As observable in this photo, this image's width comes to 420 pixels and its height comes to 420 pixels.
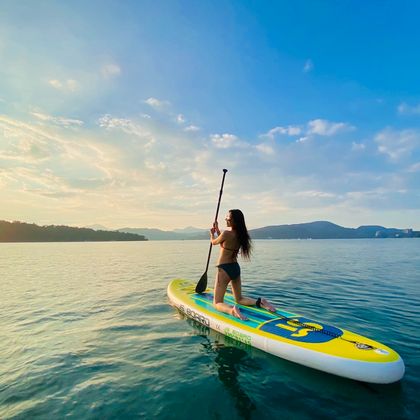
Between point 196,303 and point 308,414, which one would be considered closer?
point 308,414

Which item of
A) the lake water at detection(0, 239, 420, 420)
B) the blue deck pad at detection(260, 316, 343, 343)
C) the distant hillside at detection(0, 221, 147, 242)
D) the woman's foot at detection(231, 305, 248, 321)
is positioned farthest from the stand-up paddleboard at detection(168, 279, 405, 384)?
the distant hillside at detection(0, 221, 147, 242)

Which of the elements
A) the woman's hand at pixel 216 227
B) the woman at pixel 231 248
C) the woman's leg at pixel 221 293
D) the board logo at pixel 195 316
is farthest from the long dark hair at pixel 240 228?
the board logo at pixel 195 316

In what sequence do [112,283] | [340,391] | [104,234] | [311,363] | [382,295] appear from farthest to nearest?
[104,234]
[112,283]
[382,295]
[311,363]
[340,391]

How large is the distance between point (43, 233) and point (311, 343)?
589ft

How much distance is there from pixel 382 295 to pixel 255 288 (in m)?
7.00

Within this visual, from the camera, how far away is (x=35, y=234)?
153m

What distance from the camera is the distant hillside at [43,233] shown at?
149 metres

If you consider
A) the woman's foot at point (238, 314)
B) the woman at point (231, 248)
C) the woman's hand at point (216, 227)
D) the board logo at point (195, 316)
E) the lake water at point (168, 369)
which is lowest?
the lake water at point (168, 369)

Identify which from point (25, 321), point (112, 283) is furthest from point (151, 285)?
point (25, 321)

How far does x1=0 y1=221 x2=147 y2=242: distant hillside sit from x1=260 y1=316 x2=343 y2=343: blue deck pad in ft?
557

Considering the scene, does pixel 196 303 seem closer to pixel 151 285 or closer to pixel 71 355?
pixel 71 355

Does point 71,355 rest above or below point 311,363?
below

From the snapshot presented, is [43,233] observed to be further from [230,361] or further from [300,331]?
[300,331]

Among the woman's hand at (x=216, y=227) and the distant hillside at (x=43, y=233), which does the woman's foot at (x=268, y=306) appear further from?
the distant hillside at (x=43, y=233)
